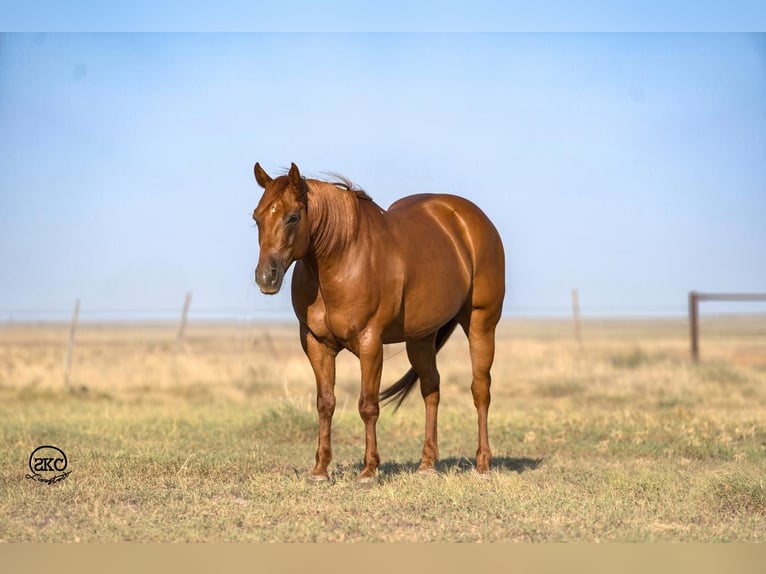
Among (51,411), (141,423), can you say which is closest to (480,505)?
(141,423)

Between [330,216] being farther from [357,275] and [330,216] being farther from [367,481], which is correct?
[367,481]

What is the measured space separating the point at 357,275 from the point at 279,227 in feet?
2.62

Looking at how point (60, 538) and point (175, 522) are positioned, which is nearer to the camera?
point (60, 538)

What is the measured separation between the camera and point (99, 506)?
625cm

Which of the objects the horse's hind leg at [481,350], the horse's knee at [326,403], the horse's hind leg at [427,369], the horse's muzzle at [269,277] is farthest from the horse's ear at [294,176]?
the horse's hind leg at [481,350]

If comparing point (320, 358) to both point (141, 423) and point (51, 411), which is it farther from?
point (51, 411)

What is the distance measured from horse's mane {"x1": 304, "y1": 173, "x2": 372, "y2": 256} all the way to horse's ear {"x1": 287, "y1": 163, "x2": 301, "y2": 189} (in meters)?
0.23

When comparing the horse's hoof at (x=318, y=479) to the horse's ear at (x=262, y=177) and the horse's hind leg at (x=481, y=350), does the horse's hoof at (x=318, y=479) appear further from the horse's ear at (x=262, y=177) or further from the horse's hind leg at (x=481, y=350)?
the horse's ear at (x=262, y=177)

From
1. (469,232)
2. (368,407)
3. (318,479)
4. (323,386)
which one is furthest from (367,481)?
(469,232)

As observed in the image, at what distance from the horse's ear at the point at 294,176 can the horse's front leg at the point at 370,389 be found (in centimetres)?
127

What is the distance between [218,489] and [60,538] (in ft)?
5.46

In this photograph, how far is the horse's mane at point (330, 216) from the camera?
6.87 meters

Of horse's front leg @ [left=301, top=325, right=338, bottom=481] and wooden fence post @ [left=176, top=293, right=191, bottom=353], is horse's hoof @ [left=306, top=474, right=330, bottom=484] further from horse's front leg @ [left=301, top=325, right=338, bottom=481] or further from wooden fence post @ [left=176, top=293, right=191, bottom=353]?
wooden fence post @ [left=176, top=293, right=191, bottom=353]

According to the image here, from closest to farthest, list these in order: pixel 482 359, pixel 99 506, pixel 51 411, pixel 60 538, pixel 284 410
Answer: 1. pixel 60 538
2. pixel 99 506
3. pixel 482 359
4. pixel 284 410
5. pixel 51 411
